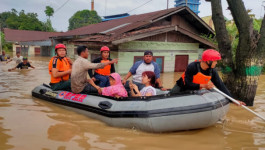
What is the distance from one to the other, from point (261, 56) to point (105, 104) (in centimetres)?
428

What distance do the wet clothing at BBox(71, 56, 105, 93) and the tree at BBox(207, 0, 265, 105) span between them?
→ 12.3 ft

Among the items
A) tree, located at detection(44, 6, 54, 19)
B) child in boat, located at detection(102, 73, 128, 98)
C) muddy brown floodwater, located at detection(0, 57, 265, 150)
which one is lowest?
muddy brown floodwater, located at detection(0, 57, 265, 150)

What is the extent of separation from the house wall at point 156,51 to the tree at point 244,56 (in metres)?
6.29

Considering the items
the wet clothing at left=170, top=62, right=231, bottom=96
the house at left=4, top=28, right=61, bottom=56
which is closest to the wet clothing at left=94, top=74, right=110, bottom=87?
the wet clothing at left=170, top=62, right=231, bottom=96

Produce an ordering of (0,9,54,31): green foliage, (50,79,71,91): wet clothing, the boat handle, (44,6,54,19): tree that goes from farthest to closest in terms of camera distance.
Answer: (44,6,54,19): tree < (0,9,54,31): green foliage < (50,79,71,91): wet clothing < the boat handle

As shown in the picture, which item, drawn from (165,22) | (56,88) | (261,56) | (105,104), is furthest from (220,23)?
(165,22)

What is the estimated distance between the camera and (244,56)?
→ 553 cm

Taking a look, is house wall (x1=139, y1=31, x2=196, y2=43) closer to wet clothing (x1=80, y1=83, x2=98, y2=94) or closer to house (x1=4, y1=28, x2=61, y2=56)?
wet clothing (x1=80, y1=83, x2=98, y2=94)

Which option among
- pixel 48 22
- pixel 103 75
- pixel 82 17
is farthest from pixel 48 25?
pixel 103 75

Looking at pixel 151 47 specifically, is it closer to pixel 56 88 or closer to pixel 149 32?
pixel 149 32

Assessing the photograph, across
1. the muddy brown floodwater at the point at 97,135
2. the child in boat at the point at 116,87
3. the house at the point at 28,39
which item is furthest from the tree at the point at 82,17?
the child in boat at the point at 116,87

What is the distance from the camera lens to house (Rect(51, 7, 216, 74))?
36.9ft

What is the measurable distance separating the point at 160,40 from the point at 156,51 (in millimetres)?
748

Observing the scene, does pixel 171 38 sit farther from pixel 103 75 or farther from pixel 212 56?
pixel 212 56
